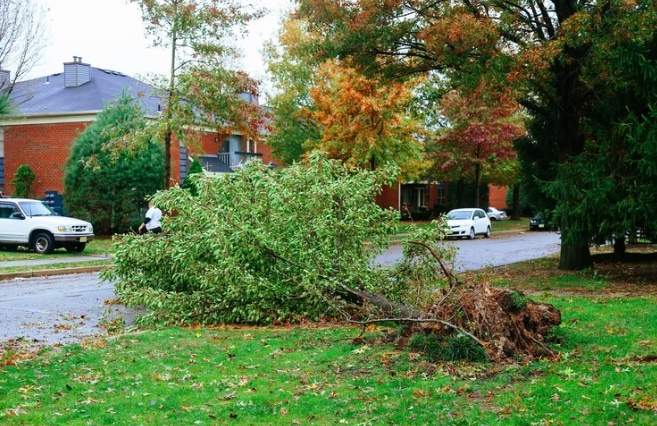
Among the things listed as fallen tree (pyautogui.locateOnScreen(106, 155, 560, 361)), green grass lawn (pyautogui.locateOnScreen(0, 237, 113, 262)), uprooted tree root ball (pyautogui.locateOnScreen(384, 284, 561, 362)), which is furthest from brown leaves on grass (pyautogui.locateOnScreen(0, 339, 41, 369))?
green grass lawn (pyautogui.locateOnScreen(0, 237, 113, 262))

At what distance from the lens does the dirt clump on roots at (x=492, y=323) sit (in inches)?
299

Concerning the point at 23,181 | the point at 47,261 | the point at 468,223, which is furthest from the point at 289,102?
the point at 47,261

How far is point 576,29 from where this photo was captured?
558 inches

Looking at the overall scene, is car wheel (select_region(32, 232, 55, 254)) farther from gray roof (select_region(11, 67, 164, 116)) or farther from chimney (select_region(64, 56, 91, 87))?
chimney (select_region(64, 56, 91, 87))

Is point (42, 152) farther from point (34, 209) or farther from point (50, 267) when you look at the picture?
point (50, 267)

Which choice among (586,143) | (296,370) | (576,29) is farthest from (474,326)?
(586,143)

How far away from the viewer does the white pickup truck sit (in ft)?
Result: 76.2

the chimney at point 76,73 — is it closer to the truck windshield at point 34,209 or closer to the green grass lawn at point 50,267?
the truck windshield at point 34,209

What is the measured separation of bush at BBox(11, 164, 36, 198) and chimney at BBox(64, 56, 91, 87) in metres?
5.36

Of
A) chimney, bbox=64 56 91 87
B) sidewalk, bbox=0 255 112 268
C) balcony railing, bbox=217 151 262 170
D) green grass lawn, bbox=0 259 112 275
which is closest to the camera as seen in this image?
green grass lawn, bbox=0 259 112 275

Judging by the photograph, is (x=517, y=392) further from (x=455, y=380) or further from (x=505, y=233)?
(x=505, y=233)

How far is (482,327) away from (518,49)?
10.4 meters

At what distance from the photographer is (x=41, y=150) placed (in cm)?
3847

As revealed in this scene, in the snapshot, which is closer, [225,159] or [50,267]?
[50,267]
